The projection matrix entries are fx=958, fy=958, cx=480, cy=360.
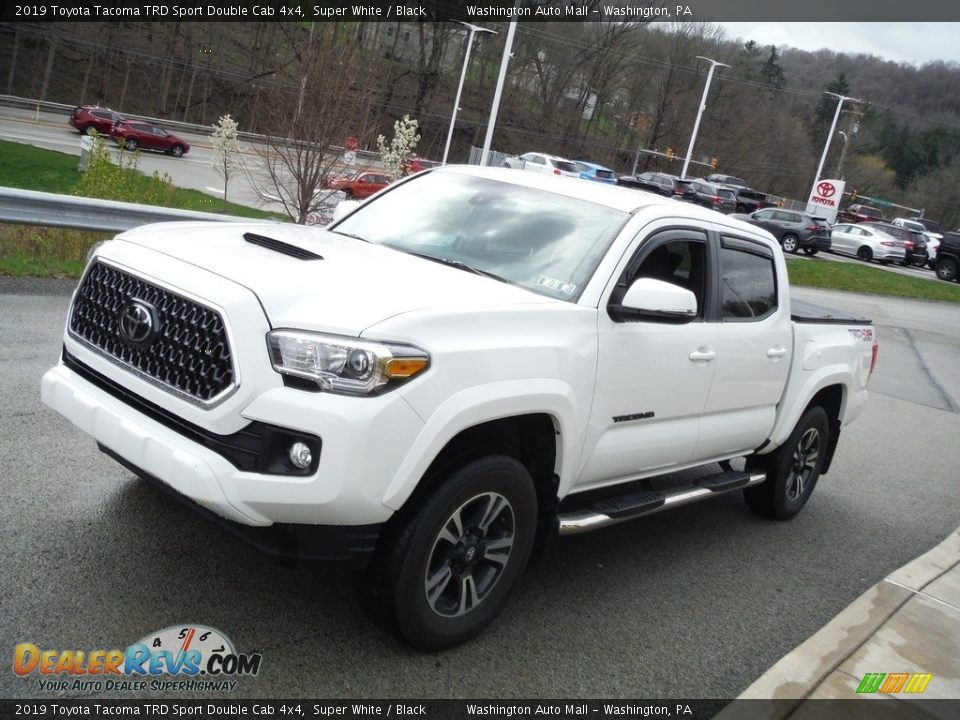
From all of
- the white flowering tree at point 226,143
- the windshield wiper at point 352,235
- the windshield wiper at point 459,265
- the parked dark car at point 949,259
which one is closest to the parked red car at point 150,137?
the white flowering tree at point 226,143

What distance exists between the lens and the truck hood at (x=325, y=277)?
11.6 ft

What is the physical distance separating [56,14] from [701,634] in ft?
218

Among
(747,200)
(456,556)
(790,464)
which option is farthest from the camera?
(747,200)

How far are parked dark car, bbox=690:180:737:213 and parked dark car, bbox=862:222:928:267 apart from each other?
646cm

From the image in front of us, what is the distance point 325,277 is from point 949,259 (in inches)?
1670

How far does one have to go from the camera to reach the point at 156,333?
3.69 m

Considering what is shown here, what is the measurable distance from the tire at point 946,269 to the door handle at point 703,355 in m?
40.4

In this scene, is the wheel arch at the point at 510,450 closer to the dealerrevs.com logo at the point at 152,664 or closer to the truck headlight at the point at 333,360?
the truck headlight at the point at 333,360

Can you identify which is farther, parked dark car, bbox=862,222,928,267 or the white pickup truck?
parked dark car, bbox=862,222,928,267

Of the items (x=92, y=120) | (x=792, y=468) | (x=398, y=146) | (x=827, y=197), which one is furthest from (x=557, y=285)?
(x=827, y=197)

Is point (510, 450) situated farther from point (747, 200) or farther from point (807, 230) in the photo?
point (747, 200)

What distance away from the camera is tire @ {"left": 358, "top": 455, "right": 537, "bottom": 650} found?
3695mm

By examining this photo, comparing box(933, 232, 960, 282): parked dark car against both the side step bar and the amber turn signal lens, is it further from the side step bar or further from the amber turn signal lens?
the amber turn signal lens

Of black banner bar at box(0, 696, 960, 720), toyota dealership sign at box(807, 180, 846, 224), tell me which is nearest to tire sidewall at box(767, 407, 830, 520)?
black banner bar at box(0, 696, 960, 720)
